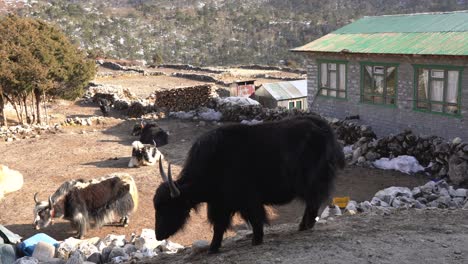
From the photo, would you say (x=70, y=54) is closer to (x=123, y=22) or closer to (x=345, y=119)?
(x=345, y=119)

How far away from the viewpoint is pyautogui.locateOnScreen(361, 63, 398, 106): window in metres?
14.1

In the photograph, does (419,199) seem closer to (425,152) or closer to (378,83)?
(425,152)

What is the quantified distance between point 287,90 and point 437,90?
11.0 m

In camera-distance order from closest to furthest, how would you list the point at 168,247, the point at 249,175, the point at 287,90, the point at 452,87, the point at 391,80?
the point at 249,175, the point at 168,247, the point at 452,87, the point at 391,80, the point at 287,90

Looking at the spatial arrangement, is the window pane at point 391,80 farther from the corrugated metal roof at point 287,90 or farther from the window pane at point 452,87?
the corrugated metal roof at point 287,90

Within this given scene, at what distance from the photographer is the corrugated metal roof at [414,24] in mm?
13984

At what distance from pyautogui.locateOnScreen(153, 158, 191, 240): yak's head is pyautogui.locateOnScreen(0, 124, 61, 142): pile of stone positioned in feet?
43.3

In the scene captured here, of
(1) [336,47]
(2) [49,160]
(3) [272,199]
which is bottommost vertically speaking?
(2) [49,160]

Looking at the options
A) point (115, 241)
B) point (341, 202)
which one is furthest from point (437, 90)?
point (115, 241)

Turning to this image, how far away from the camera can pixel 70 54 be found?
782 inches

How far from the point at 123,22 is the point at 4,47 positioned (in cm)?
5411

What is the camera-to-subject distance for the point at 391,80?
46.5 ft

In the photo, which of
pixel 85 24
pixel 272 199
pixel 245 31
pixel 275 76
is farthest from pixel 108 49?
pixel 272 199

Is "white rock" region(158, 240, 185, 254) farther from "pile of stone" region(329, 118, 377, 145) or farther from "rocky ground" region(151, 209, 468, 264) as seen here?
"pile of stone" region(329, 118, 377, 145)
